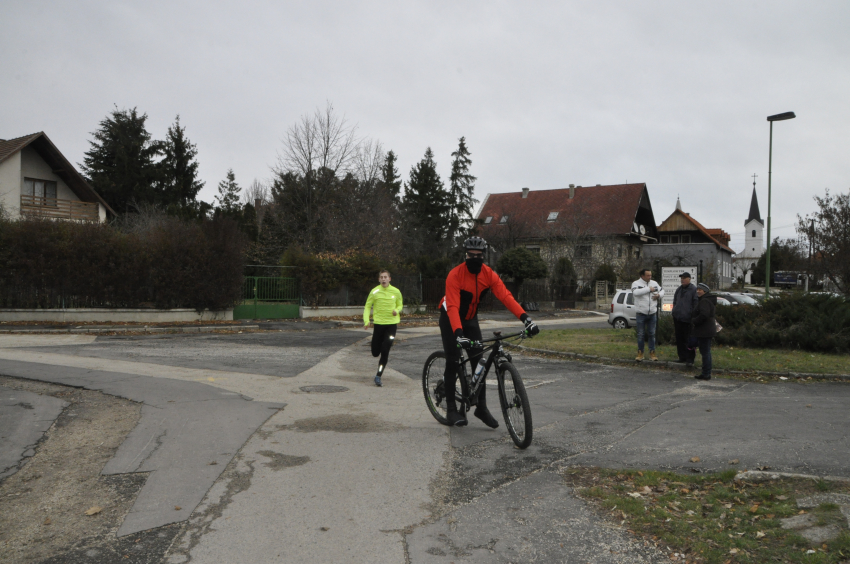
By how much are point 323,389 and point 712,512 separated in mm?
6178

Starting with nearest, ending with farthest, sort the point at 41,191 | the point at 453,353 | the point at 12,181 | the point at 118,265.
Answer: the point at 453,353, the point at 118,265, the point at 12,181, the point at 41,191

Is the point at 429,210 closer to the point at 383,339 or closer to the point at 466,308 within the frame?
the point at 383,339

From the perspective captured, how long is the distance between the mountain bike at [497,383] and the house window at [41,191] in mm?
33666

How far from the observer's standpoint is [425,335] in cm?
2095

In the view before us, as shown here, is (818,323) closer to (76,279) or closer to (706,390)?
(706,390)

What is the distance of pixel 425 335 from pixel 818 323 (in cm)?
1083

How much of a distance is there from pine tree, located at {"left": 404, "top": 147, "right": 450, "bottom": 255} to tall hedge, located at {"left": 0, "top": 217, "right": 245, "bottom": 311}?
3336 cm

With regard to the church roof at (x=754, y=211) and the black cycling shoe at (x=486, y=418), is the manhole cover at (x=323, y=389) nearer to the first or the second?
the black cycling shoe at (x=486, y=418)

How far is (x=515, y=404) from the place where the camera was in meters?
6.09

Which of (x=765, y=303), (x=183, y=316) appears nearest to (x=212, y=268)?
(x=183, y=316)

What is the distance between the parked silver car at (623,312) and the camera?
25.2m

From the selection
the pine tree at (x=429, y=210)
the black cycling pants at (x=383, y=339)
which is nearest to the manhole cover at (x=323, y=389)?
the black cycling pants at (x=383, y=339)

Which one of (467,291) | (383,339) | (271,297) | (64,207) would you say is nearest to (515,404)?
(467,291)

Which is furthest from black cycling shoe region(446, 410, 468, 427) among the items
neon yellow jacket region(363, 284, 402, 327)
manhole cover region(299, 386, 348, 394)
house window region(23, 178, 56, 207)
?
house window region(23, 178, 56, 207)
